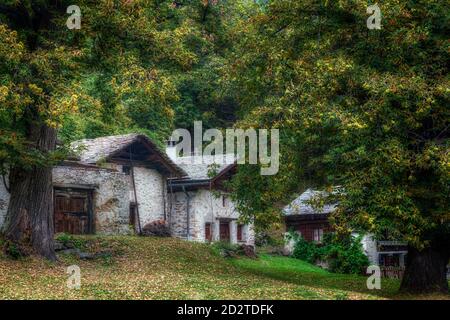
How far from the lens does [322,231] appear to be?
3897cm

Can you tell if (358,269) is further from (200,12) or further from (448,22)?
(448,22)

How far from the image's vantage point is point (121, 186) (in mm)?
34125

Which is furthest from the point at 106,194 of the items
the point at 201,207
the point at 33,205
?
the point at 33,205

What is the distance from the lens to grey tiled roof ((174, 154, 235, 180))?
3853 centimetres

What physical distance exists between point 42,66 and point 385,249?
2308 centimetres

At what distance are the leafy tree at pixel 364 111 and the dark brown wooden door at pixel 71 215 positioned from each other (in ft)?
41.0

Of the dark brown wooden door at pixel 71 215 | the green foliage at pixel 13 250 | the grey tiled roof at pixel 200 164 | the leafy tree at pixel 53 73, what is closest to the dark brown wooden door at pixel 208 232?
the grey tiled roof at pixel 200 164

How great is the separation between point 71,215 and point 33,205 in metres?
9.87

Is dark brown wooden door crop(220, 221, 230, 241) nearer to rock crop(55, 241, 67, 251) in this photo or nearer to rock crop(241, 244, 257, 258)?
rock crop(241, 244, 257, 258)

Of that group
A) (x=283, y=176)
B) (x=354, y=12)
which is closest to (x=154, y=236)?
(x=283, y=176)

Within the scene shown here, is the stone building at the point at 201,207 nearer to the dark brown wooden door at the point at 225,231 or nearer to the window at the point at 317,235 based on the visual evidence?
the dark brown wooden door at the point at 225,231

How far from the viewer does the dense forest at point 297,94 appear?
1867 centimetres

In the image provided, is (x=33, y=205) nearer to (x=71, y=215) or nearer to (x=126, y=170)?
(x=71, y=215)

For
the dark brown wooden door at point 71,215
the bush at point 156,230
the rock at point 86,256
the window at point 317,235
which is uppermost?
the dark brown wooden door at point 71,215
